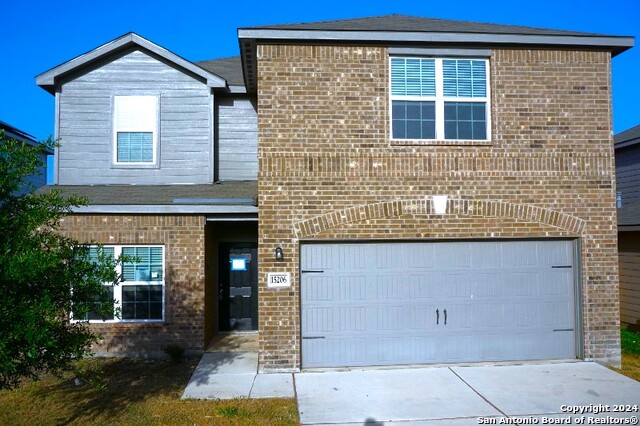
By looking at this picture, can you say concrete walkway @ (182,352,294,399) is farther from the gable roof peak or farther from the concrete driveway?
the gable roof peak

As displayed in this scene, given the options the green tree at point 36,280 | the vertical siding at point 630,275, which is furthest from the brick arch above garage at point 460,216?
the vertical siding at point 630,275

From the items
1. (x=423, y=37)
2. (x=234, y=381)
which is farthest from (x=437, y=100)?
(x=234, y=381)

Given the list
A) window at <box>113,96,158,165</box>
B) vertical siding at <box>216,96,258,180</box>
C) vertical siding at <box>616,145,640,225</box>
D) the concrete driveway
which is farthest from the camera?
vertical siding at <box>616,145,640,225</box>

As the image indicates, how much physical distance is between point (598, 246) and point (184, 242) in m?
7.50

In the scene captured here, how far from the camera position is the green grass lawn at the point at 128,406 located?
22.1ft

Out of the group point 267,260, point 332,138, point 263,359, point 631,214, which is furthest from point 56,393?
point 631,214

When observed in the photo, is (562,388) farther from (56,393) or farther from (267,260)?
(56,393)

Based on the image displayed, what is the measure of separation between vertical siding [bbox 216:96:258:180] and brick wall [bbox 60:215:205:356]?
7.38ft

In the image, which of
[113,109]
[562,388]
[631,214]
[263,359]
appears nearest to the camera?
[562,388]

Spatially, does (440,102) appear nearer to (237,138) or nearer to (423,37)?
(423,37)

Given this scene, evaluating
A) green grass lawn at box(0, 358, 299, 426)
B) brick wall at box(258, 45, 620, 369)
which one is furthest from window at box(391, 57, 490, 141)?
green grass lawn at box(0, 358, 299, 426)

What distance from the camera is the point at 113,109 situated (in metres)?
11.9

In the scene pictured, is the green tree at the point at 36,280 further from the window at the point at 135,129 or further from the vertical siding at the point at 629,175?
the vertical siding at the point at 629,175

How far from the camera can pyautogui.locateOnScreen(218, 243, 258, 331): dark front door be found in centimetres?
1206
